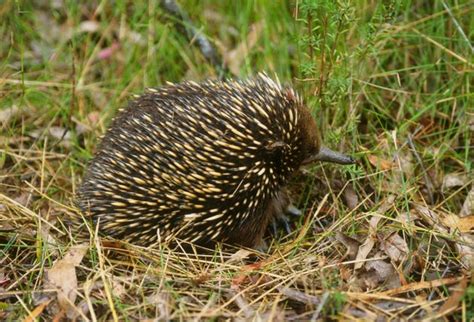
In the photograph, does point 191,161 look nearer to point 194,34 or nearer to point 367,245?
point 367,245

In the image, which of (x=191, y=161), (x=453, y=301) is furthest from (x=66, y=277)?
(x=453, y=301)

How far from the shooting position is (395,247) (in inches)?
113

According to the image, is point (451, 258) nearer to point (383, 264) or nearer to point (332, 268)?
point (383, 264)

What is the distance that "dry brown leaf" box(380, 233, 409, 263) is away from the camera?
2.81 m

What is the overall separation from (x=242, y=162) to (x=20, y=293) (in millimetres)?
1102

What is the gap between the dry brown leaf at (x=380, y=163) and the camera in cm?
334

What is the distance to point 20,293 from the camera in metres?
2.71

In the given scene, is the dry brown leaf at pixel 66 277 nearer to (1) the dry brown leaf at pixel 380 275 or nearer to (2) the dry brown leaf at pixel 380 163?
(1) the dry brown leaf at pixel 380 275

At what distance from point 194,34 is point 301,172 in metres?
1.12

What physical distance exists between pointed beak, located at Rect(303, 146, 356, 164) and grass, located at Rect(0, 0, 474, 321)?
0.13 metres

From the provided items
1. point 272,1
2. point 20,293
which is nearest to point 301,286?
point 20,293

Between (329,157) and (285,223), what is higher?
(329,157)

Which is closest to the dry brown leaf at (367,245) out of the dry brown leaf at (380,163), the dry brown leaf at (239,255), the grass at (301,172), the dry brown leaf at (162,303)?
the grass at (301,172)

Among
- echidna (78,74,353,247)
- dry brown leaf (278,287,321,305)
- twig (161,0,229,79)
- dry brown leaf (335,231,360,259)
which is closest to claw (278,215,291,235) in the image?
echidna (78,74,353,247)
